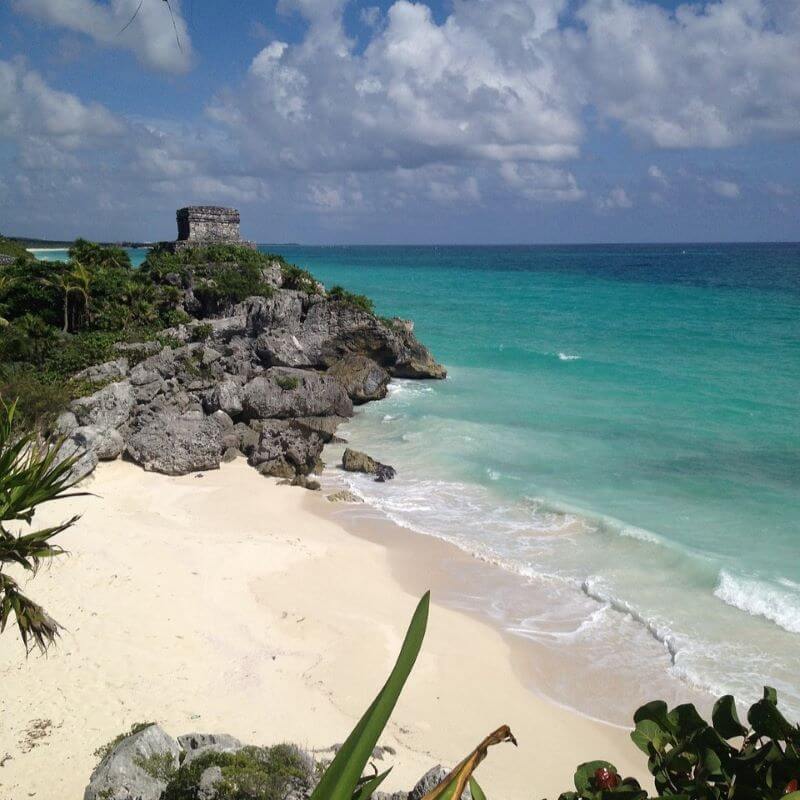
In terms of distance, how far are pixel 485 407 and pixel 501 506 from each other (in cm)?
897

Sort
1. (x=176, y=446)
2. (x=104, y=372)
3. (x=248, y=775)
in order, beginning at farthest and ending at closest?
(x=104, y=372)
(x=176, y=446)
(x=248, y=775)

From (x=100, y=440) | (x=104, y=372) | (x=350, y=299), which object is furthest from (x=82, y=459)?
(x=350, y=299)

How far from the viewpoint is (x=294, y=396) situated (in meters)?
20.8

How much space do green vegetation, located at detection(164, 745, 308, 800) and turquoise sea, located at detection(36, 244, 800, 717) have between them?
14.5 ft

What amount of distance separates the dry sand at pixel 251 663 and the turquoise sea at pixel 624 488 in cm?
124

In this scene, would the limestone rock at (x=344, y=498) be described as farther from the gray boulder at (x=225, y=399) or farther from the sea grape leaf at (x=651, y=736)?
the sea grape leaf at (x=651, y=736)

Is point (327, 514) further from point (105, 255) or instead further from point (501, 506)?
point (105, 255)

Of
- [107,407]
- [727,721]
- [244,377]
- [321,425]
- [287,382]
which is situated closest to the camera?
[727,721]

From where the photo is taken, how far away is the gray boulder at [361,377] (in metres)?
24.5

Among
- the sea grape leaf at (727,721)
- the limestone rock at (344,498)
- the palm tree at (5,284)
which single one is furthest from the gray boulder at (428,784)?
the palm tree at (5,284)

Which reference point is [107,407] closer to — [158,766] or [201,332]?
[201,332]

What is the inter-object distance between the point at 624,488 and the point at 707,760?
14.6 meters

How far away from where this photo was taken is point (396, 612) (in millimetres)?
10977

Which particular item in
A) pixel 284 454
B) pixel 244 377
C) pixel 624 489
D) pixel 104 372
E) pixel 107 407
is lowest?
pixel 624 489
